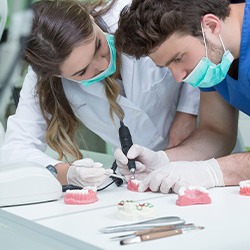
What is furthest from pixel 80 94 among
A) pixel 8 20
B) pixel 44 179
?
pixel 8 20

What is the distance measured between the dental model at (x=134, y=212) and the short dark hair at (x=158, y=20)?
1.60 feet

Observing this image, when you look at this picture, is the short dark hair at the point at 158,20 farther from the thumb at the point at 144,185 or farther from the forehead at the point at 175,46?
the thumb at the point at 144,185

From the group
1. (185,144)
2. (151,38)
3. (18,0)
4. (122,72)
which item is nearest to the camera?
(18,0)

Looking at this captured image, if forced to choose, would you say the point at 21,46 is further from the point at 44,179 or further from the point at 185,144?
the point at 185,144

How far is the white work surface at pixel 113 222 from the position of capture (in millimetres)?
707

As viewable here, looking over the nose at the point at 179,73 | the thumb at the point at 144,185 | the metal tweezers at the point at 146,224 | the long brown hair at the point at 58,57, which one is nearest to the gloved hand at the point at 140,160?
the thumb at the point at 144,185

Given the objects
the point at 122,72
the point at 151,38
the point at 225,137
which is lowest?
the point at 225,137

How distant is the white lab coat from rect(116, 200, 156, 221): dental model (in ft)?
2.50

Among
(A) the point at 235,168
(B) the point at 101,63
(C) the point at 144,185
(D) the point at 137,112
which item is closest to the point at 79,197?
(C) the point at 144,185

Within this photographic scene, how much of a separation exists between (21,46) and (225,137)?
1254 millimetres

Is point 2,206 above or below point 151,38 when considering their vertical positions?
below

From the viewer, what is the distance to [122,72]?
5.38 feet

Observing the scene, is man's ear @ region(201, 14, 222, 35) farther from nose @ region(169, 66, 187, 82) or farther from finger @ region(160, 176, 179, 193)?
finger @ region(160, 176, 179, 193)

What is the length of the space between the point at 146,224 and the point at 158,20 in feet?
1.87
